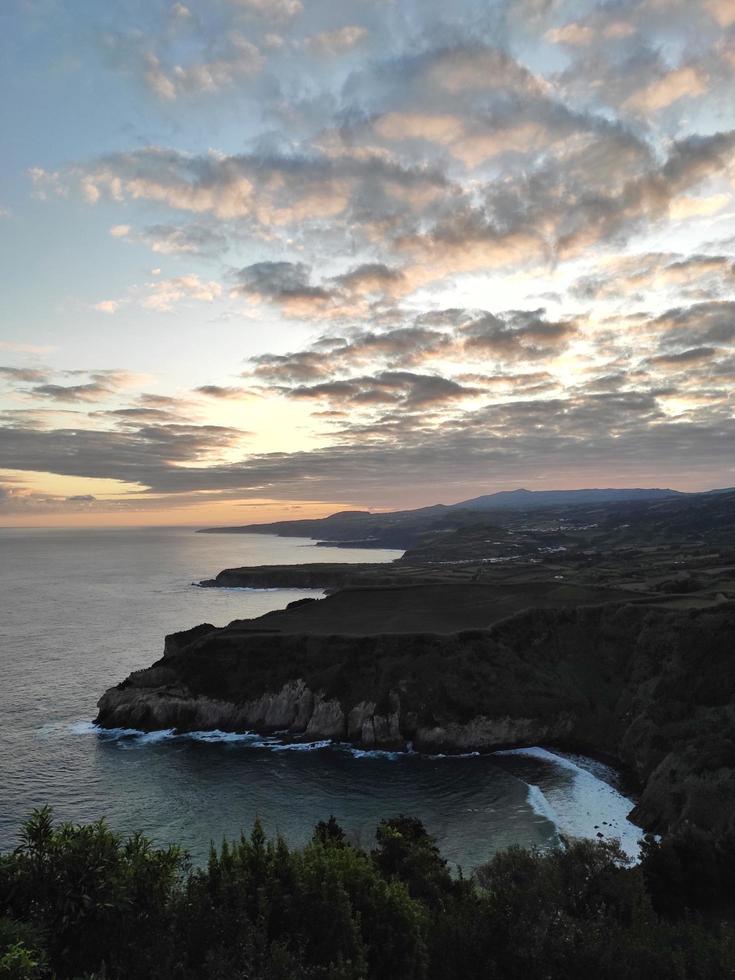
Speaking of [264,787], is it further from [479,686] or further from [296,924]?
[296,924]

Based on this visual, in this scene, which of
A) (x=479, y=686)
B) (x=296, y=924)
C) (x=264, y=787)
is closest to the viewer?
(x=296, y=924)

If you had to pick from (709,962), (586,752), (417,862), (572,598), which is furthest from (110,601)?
(709,962)

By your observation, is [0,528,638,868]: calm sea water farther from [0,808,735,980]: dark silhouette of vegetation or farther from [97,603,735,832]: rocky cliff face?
[0,808,735,980]: dark silhouette of vegetation

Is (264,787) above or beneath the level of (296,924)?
beneath

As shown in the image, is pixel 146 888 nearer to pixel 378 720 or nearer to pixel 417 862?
pixel 417 862

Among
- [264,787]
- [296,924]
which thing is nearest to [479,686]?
[264,787]

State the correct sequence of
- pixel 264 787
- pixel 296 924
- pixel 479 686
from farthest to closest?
pixel 479 686, pixel 264 787, pixel 296 924

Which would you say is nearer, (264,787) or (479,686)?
(264,787)
